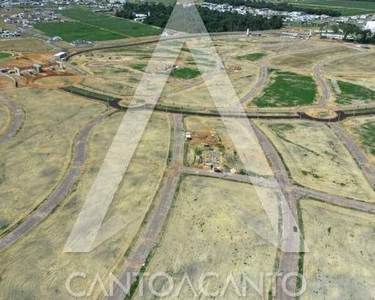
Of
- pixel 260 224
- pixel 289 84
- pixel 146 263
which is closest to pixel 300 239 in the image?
pixel 260 224

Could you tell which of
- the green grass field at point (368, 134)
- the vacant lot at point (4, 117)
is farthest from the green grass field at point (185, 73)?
the green grass field at point (368, 134)

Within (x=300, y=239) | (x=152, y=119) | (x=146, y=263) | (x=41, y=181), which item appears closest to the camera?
(x=146, y=263)

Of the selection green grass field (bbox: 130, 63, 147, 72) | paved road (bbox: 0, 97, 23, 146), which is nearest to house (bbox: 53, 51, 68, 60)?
green grass field (bbox: 130, 63, 147, 72)

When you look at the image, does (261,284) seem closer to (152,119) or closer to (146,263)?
(146,263)

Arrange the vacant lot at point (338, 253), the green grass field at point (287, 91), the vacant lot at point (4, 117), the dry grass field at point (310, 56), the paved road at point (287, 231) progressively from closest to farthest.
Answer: the vacant lot at point (338, 253) < the paved road at point (287, 231) < the vacant lot at point (4, 117) < the green grass field at point (287, 91) < the dry grass field at point (310, 56)

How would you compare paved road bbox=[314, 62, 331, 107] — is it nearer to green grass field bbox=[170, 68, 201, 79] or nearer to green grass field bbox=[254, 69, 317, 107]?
green grass field bbox=[254, 69, 317, 107]
